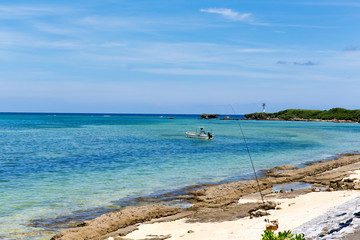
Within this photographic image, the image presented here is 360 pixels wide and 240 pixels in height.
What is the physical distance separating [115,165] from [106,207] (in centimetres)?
1323

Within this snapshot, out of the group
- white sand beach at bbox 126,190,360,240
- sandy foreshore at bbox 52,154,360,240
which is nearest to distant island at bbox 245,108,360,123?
sandy foreshore at bbox 52,154,360,240

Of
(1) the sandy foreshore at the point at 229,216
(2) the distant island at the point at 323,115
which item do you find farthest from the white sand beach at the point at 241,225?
(2) the distant island at the point at 323,115

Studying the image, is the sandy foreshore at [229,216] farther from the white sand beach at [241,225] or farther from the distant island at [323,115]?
the distant island at [323,115]

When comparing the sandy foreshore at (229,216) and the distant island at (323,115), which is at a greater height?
the distant island at (323,115)

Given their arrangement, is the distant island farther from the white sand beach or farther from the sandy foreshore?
the white sand beach

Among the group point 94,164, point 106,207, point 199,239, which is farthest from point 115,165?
point 199,239

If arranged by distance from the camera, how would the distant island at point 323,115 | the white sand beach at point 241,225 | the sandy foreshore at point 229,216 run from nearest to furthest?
1. the sandy foreshore at point 229,216
2. the white sand beach at point 241,225
3. the distant island at point 323,115

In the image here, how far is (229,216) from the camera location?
13125mm

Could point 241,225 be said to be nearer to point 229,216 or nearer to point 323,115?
point 229,216

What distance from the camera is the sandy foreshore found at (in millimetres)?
10471

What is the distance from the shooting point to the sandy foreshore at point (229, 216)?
1047 centimetres

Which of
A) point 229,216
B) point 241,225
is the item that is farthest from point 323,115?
Result: point 241,225

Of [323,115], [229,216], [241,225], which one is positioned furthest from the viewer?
[323,115]

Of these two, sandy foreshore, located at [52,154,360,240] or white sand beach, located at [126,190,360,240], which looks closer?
sandy foreshore, located at [52,154,360,240]
